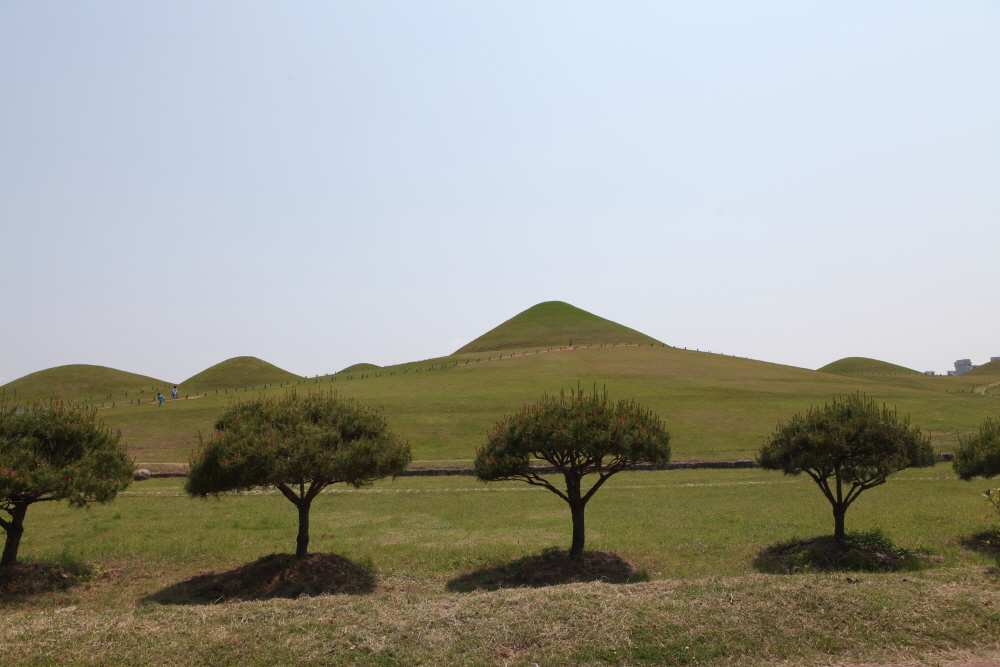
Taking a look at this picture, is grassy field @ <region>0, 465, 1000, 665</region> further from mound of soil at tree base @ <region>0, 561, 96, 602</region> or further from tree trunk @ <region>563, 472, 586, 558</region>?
tree trunk @ <region>563, 472, 586, 558</region>

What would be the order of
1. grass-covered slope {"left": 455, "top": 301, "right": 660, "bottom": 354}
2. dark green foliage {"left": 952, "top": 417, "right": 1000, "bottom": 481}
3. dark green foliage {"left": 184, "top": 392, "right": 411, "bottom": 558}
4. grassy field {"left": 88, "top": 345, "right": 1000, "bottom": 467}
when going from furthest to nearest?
grass-covered slope {"left": 455, "top": 301, "right": 660, "bottom": 354}
grassy field {"left": 88, "top": 345, "right": 1000, "bottom": 467}
dark green foliage {"left": 952, "top": 417, "right": 1000, "bottom": 481}
dark green foliage {"left": 184, "top": 392, "right": 411, "bottom": 558}

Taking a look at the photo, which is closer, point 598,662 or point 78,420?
point 598,662

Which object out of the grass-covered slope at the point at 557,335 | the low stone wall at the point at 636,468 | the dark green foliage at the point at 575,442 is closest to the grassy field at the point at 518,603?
the dark green foliage at the point at 575,442

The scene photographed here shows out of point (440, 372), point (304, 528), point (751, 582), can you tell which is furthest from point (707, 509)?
point (440, 372)

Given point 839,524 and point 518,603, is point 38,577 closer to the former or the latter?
point 518,603

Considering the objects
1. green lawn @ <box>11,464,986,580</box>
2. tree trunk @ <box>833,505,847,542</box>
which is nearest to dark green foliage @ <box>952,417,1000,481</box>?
green lawn @ <box>11,464,986,580</box>

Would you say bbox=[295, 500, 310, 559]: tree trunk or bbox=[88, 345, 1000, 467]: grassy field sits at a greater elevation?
bbox=[88, 345, 1000, 467]: grassy field

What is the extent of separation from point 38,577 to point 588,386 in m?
64.1

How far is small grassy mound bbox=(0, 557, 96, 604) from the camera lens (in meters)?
17.4

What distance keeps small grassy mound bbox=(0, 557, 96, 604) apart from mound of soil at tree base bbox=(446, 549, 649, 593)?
11.5 meters

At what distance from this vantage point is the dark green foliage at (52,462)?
1759cm

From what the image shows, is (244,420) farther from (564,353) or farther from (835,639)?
(564,353)

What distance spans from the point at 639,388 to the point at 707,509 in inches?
1912

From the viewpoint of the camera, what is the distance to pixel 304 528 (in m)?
19.5
